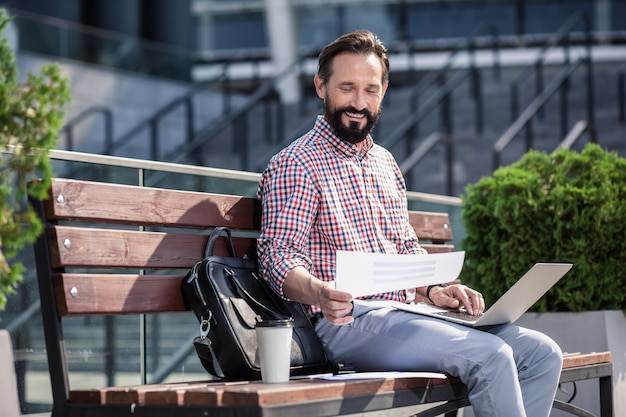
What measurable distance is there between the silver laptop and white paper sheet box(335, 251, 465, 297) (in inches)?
5.1


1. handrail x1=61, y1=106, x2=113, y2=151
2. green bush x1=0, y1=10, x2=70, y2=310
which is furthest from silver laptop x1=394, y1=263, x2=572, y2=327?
handrail x1=61, y1=106, x2=113, y2=151

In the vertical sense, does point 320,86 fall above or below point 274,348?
above

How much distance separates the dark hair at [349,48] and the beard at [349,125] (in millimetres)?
103

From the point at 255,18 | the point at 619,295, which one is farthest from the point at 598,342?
the point at 255,18

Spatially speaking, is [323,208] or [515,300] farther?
[323,208]

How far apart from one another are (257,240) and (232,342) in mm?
567

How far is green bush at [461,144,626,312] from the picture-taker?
477 centimetres

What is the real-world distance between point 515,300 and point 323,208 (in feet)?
2.18

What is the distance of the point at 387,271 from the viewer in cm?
297

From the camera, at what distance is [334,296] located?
9.56ft

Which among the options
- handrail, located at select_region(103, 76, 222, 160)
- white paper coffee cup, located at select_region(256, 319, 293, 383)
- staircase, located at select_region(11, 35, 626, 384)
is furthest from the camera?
handrail, located at select_region(103, 76, 222, 160)

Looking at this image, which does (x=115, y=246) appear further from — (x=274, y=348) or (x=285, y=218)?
(x=274, y=348)

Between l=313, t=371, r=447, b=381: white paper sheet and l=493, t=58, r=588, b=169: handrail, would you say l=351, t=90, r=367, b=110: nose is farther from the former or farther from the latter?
l=493, t=58, r=588, b=169: handrail

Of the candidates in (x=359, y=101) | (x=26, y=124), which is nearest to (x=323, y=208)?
(x=359, y=101)
